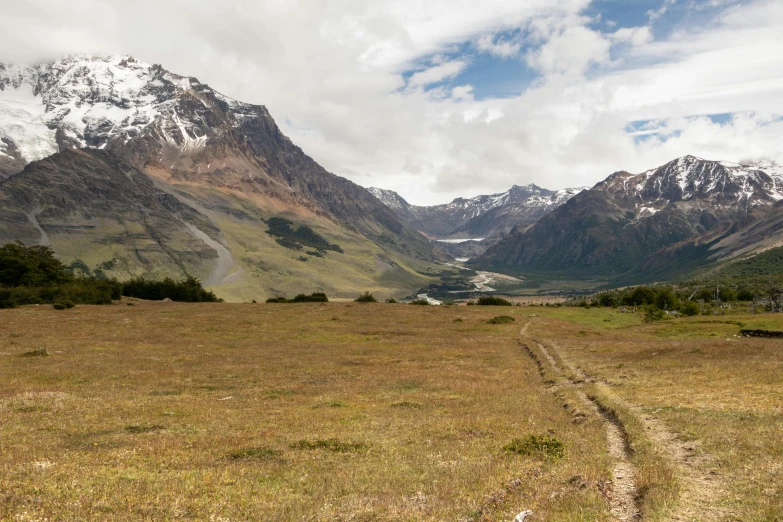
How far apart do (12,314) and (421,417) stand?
69638mm

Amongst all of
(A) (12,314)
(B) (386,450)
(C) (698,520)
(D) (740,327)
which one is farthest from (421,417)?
(A) (12,314)

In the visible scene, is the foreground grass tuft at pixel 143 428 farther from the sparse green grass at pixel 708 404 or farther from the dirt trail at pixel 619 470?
the sparse green grass at pixel 708 404

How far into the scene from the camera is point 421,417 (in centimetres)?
2450

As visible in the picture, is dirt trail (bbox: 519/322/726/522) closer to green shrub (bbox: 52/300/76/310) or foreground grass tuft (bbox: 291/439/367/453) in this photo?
foreground grass tuft (bbox: 291/439/367/453)

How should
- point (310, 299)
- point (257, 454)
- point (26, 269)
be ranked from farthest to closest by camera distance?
point (310, 299) < point (26, 269) < point (257, 454)

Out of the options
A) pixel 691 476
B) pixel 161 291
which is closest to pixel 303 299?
pixel 161 291

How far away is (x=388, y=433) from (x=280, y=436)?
15.6 ft

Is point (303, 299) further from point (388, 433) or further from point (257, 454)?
point (257, 454)

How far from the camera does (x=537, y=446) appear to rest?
1855 cm

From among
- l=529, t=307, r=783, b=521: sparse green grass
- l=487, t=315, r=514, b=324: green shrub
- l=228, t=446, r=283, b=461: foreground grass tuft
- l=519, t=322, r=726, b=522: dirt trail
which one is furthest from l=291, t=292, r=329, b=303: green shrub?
l=228, t=446, r=283, b=461: foreground grass tuft

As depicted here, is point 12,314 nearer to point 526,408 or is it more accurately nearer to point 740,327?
point 526,408

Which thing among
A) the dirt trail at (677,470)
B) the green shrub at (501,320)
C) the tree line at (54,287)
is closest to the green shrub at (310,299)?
the tree line at (54,287)

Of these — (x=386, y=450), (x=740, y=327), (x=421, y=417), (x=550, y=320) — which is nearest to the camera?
(x=386, y=450)

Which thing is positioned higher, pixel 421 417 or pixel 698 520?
pixel 698 520
